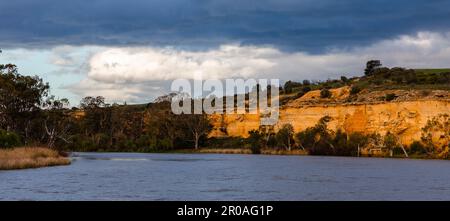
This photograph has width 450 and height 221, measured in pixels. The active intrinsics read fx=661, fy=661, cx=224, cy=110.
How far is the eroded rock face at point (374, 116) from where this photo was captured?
262 ft

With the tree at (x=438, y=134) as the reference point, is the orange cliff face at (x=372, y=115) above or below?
above

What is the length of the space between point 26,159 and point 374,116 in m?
50.4

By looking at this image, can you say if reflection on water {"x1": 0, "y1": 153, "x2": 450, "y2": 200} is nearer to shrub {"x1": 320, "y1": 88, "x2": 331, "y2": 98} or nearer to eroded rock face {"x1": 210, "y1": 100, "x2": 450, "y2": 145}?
eroded rock face {"x1": 210, "y1": 100, "x2": 450, "y2": 145}

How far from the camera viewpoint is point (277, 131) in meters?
103

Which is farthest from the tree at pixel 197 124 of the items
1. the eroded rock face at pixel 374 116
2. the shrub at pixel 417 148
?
the shrub at pixel 417 148

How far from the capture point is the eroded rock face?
80000mm

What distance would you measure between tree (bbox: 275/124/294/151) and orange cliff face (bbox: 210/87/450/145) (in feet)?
4.30

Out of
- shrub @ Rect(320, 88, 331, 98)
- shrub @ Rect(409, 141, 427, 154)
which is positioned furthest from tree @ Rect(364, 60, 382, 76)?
shrub @ Rect(409, 141, 427, 154)

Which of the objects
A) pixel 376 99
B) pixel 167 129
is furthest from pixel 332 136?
pixel 167 129

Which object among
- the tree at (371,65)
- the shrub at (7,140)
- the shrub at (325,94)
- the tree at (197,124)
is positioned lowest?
the shrub at (7,140)

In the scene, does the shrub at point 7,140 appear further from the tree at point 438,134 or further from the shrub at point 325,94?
the shrub at point 325,94
